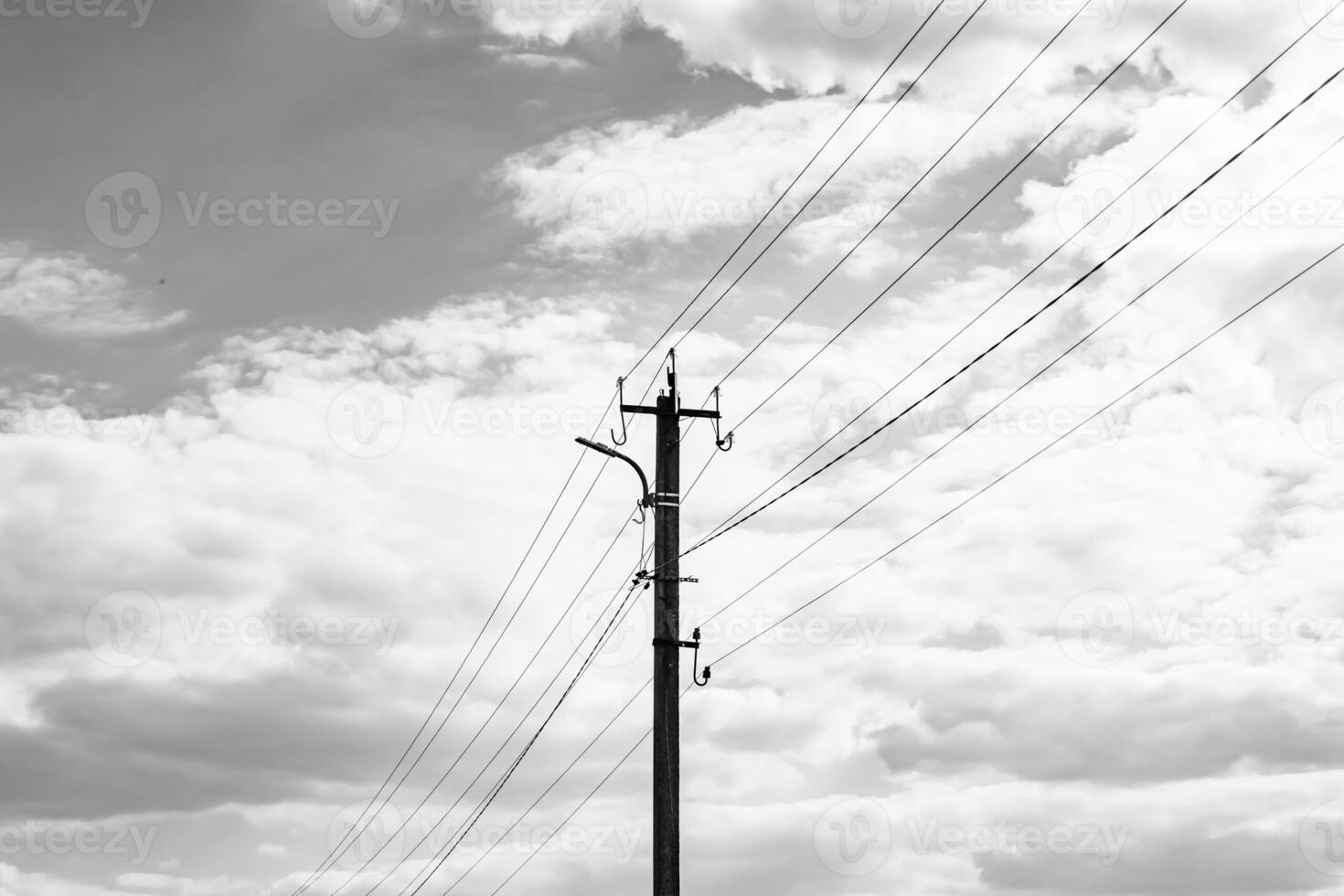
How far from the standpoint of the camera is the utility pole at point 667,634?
20484mm

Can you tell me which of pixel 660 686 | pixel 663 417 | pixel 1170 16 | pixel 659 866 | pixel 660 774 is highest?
pixel 663 417

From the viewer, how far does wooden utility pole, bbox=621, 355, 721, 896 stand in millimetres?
20453

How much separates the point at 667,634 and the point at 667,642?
0.18 m

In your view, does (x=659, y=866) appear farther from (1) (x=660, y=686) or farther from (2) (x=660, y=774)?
(1) (x=660, y=686)

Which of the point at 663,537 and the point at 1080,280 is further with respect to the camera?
the point at 663,537

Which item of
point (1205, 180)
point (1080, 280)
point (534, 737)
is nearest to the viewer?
point (1205, 180)

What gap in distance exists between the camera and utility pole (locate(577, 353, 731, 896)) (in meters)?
20.5

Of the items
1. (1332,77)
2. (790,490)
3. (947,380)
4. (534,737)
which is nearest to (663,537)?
(790,490)

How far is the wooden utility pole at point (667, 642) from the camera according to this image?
67.1ft

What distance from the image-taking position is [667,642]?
A: 2173 centimetres

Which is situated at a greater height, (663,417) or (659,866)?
(663,417)

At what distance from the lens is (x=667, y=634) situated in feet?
71.8

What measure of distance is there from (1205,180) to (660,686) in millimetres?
11517

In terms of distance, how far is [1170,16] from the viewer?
1267cm
